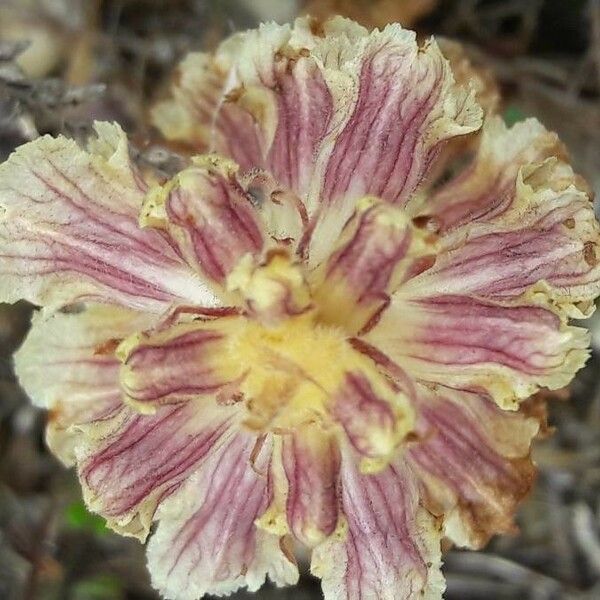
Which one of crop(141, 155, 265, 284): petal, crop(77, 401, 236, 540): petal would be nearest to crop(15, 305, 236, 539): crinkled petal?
crop(77, 401, 236, 540): petal

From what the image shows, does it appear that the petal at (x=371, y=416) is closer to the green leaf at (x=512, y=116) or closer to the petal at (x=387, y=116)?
the petal at (x=387, y=116)

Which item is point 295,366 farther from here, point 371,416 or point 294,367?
point 371,416

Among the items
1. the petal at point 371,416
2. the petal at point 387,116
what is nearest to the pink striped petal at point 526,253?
the petal at point 387,116

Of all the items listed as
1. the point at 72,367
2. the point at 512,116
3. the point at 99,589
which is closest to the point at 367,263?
the point at 72,367

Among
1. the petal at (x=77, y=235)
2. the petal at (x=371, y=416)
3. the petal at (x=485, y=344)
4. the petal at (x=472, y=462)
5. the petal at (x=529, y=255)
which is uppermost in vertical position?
the petal at (x=529, y=255)

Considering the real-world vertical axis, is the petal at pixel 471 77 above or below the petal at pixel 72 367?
above

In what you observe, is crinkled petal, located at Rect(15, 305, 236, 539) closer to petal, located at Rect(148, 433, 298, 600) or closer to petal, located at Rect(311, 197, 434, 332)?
petal, located at Rect(148, 433, 298, 600)

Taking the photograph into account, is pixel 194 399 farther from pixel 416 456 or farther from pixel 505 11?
pixel 505 11
